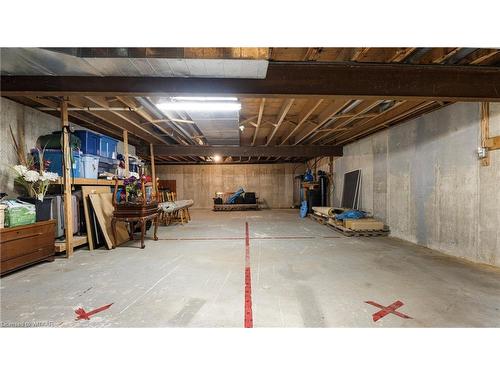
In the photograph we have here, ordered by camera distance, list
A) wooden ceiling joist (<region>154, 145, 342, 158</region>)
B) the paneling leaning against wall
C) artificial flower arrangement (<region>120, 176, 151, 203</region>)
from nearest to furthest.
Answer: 1. artificial flower arrangement (<region>120, 176, 151, 203</region>)
2. wooden ceiling joist (<region>154, 145, 342, 158</region>)
3. the paneling leaning against wall

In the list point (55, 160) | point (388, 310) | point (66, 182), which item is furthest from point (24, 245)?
point (388, 310)

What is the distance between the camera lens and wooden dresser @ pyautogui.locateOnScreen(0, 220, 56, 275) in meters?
2.87

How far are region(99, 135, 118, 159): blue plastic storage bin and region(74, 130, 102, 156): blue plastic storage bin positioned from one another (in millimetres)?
105

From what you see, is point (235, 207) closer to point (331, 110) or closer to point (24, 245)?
point (331, 110)

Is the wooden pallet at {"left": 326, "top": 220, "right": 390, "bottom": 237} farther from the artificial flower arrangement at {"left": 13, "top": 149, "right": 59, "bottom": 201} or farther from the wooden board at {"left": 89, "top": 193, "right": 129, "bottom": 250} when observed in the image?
the artificial flower arrangement at {"left": 13, "top": 149, "right": 59, "bottom": 201}

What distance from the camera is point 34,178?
11.6 feet

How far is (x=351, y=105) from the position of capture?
4164 mm

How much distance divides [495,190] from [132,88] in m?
5.19

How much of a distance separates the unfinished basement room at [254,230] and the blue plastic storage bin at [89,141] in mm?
38

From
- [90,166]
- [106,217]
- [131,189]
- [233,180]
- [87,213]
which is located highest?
[90,166]

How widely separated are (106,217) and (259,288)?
12.6ft

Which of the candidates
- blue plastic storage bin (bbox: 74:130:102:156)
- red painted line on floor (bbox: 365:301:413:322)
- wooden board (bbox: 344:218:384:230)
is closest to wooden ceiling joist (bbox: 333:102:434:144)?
wooden board (bbox: 344:218:384:230)

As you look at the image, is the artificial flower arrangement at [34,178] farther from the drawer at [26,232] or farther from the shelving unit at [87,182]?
the drawer at [26,232]
